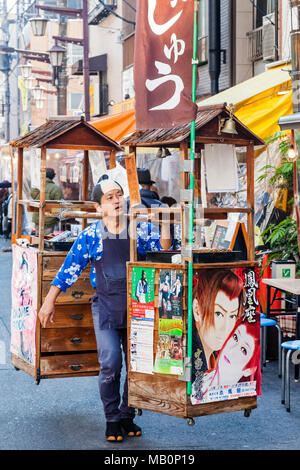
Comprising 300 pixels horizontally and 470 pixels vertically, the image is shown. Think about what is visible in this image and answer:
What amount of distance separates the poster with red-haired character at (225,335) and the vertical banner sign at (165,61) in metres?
1.16

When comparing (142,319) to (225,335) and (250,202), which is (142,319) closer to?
(225,335)

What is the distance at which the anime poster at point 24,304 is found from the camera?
21.5 ft

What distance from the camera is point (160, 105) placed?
5.41m

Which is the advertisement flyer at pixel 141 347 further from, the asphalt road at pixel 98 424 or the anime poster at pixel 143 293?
the asphalt road at pixel 98 424

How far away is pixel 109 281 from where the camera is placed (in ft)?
19.0

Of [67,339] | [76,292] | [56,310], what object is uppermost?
[76,292]

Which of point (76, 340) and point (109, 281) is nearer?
point (109, 281)

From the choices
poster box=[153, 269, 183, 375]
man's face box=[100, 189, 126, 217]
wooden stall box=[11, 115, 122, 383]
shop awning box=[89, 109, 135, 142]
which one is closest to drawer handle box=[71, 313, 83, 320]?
wooden stall box=[11, 115, 122, 383]

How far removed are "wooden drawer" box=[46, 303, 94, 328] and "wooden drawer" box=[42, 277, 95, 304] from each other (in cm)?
5

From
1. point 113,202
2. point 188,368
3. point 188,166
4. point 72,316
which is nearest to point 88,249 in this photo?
point 113,202

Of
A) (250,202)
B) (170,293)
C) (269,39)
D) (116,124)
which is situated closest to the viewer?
(170,293)

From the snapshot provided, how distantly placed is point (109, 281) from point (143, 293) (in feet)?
1.17

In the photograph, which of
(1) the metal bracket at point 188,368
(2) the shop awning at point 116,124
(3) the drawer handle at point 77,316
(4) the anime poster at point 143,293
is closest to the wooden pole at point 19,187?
(3) the drawer handle at point 77,316
